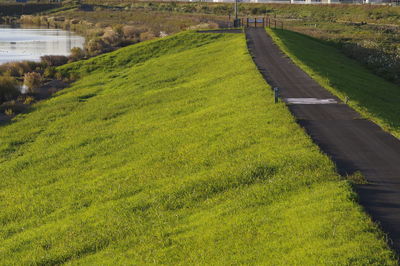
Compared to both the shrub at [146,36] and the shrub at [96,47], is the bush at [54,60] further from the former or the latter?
the shrub at [146,36]

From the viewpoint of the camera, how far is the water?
60700 mm

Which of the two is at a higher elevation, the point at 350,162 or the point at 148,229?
the point at 350,162

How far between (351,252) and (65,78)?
39.6 meters

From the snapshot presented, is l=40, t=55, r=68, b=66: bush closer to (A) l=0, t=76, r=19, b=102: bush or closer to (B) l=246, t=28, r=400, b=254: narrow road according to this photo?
(A) l=0, t=76, r=19, b=102: bush

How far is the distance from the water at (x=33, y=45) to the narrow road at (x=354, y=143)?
3992 cm

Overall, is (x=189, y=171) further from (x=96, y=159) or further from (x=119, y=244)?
(x=96, y=159)

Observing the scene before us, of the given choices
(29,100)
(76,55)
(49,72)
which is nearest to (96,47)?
(76,55)

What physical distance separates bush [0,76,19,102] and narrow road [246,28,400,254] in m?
19.6

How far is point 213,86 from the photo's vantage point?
3058 centimetres

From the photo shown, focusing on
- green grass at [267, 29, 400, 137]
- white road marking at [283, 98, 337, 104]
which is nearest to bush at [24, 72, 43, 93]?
green grass at [267, 29, 400, 137]

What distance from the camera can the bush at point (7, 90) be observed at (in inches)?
1489

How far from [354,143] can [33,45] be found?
62.0m

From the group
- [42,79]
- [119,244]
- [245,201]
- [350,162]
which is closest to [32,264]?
[119,244]

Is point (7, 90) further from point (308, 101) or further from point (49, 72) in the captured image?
point (308, 101)
